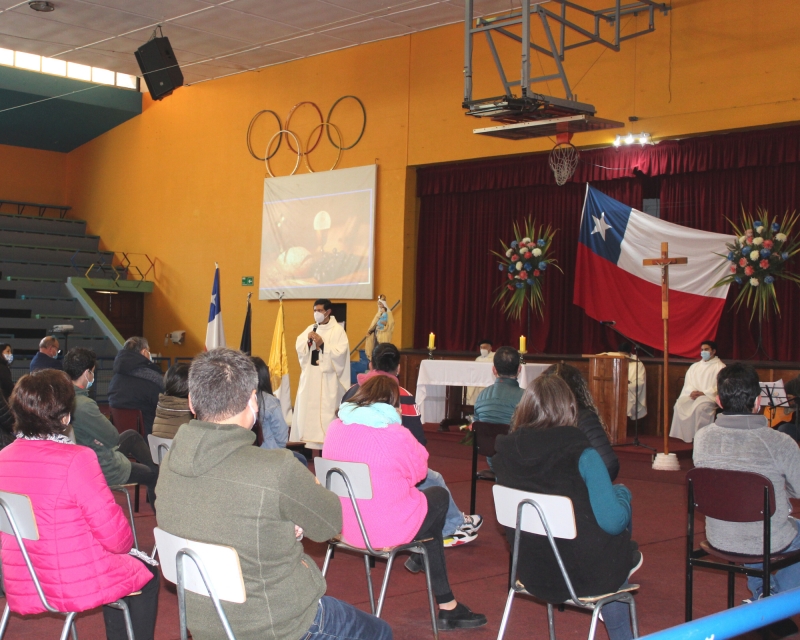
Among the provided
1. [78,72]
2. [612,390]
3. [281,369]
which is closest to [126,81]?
[78,72]

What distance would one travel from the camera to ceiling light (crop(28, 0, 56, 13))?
35.1 ft

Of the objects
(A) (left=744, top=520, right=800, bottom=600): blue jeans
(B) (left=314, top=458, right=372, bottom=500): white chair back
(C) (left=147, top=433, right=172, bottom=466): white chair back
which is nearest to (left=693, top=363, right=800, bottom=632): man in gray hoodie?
(A) (left=744, top=520, right=800, bottom=600): blue jeans

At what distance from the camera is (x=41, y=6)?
10.8m

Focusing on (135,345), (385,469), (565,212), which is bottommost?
(385,469)

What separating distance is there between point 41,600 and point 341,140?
10454mm

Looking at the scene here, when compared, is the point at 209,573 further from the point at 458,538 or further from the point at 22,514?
the point at 458,538

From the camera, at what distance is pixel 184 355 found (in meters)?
14.6

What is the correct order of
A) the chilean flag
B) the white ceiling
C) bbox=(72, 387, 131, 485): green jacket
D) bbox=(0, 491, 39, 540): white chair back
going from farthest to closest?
the white ceiling < the chilean flag < bbox=(72, 387, 131, 485): green jacket < bbox=(0, 491, 39, 540): white chair back

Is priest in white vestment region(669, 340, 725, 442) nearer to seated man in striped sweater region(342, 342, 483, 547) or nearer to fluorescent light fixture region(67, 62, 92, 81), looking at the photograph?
seated man in striped sweater region(342, 342, 483, 547)

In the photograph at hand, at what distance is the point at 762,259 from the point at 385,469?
6352 mm

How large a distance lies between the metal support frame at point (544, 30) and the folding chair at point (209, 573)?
5636 mm

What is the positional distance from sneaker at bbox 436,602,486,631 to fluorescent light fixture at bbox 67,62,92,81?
1433 cm

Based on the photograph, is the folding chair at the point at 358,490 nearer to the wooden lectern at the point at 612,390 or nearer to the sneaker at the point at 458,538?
the sneaker at the point at 458,538

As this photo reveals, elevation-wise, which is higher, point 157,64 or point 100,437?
point 157,64
